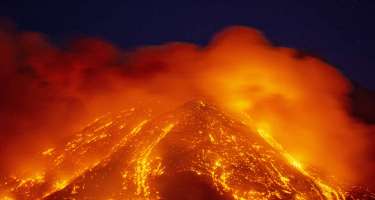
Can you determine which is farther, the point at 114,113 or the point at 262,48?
the point at 262,48

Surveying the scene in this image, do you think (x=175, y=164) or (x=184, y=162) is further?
(x=184, y=162)

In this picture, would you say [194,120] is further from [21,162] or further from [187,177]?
[21,162]

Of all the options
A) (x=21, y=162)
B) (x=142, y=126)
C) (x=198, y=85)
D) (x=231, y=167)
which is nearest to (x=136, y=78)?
(x=198, y=85)

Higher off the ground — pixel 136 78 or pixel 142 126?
pixel 136 78
